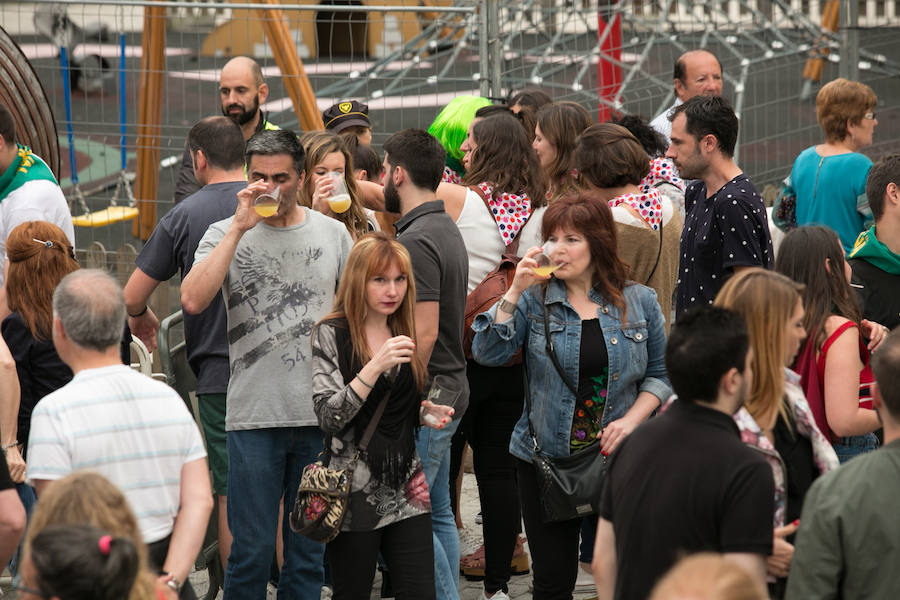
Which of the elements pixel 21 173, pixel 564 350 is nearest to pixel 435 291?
pixel 564 350

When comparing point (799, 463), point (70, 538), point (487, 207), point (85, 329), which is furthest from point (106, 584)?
point (487, 207)

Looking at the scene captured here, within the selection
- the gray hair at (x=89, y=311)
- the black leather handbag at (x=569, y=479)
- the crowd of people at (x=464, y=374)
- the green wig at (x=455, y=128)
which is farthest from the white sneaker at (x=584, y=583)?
the gray hair at (x=89, y=311)

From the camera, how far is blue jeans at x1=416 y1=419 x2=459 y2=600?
4.64 meters

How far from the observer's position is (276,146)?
15.2ft

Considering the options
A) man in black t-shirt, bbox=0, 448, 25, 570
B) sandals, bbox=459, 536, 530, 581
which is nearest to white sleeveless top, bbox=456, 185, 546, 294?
sandals, bbox=459, 536, 530, 581

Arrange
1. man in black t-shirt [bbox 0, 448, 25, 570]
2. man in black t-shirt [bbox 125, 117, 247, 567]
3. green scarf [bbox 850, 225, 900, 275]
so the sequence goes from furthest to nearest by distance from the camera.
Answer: green scarf [bbox 850, 225, 900, 275] < man in black t-shirt [bbox 125, 117, 247, 567] < man in black t-shirt [bbox 0, 448, 25, 570]

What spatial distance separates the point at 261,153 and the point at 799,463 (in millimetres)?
2279

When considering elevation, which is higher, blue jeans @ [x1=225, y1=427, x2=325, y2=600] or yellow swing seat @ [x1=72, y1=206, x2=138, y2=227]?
yellow swing seat @ [x1=72, y1=206, x2=138, y2=227]

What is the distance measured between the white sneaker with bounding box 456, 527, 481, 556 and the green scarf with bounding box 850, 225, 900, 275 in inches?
91.7

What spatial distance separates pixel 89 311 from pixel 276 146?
1.43m

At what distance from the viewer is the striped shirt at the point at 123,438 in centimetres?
332

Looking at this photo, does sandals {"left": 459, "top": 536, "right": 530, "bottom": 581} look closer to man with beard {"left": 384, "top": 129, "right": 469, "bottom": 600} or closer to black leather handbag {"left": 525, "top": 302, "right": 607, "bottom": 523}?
man with beard {"left": 384, "top": 129, "right": 469, "bottom": 600}

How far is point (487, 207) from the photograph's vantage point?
17.7 ft

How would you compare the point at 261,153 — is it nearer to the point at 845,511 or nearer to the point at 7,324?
the point at 7,324
